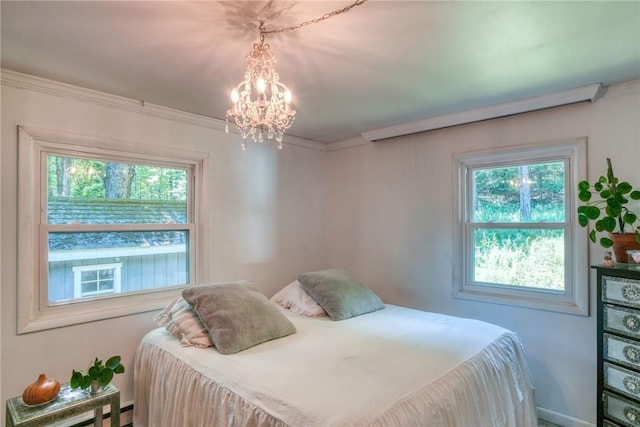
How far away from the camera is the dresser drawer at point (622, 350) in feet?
5.95

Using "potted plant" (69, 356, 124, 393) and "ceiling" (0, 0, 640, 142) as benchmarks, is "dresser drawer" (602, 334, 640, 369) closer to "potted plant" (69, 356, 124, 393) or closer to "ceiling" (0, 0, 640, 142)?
"ceiling" (0, 0, 640, 142)

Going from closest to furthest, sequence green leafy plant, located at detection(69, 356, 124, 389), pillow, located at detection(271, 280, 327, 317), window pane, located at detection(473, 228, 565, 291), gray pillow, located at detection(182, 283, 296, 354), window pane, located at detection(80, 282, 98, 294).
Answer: green leafy plant, located at detection(69, 356, 124, 389), gray pillow, located at detection(182, 283, 296, 354), window pane, located at detection(80, 282, 98, 294), window pane, located at detection(473, 228, 565, 291), pillow, located at detection(271, 280, 327, 317)

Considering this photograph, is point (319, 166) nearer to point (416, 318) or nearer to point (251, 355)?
point (416, 318)

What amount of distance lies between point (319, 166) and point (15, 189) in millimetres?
2645

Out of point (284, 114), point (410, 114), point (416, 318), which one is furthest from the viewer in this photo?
point (410, 114)

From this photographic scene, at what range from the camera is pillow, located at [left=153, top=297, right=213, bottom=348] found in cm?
203

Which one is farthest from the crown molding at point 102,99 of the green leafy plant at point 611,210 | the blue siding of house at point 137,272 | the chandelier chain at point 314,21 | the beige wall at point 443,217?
the green leafy plant at point 611,210

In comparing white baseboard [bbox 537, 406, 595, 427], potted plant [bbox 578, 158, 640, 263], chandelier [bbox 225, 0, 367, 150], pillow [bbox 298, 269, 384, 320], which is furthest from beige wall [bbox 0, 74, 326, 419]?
potted plant [bbox 578, 158, 640, 263]

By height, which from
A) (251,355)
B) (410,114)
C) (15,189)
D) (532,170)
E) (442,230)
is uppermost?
(410,114)

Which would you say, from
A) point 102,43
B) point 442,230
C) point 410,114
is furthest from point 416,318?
point 102,43

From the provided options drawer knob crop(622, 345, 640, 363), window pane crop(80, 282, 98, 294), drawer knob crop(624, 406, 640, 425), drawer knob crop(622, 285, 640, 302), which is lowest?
drawer knob crop(624, 406, 640, 425)

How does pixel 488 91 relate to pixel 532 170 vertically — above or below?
above

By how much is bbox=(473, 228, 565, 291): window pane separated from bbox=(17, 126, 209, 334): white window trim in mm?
2645

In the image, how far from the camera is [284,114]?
1.64 m
